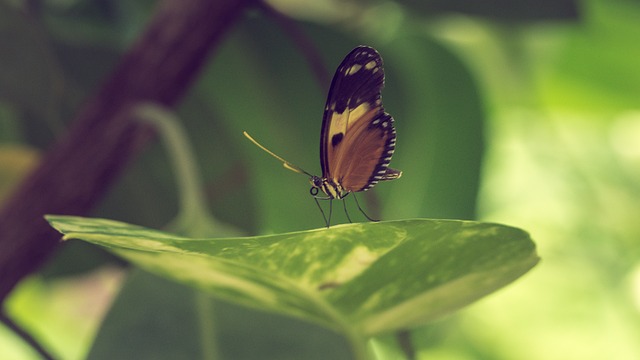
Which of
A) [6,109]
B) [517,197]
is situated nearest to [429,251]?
[6,109]

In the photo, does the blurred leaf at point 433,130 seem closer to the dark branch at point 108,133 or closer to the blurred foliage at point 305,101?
the blurred foliage at point 305,101

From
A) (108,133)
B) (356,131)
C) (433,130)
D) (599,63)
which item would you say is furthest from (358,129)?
(599,63)

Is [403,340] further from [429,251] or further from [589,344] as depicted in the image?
[589,344]

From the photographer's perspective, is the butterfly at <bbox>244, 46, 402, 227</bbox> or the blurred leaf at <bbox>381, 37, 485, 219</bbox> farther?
the blurred leaf at <bbox>381, 37, 485, 219</bbox>

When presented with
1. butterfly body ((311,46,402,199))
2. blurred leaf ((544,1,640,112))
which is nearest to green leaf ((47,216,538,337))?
butterfly body ((311,46,402,199))

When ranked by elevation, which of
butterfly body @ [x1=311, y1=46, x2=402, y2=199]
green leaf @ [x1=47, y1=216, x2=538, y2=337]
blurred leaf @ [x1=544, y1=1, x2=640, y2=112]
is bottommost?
green leaf @ [x1=47, y1=216, x2=538, y2=337]

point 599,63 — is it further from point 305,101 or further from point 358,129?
point 358,129

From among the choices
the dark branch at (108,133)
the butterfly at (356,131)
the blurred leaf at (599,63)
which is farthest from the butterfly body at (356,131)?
the blurred leaf at (599,63)

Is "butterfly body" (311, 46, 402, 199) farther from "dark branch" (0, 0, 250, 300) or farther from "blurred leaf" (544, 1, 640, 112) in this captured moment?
"blurred leaf" (544, 1, 640, 112)

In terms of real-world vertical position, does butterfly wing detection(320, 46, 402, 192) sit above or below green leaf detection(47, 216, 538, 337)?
above
